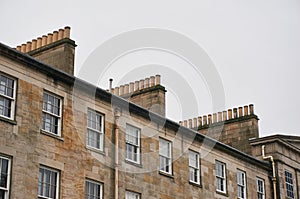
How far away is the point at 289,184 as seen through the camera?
35219mm

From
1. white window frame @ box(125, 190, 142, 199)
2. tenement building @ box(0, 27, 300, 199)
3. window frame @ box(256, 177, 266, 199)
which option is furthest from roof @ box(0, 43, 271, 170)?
white window frame @ box(125, 190, 142, 199)

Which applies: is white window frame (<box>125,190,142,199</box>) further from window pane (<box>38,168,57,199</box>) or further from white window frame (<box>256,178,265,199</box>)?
white window frame (<box>256,178,265,199</box>)

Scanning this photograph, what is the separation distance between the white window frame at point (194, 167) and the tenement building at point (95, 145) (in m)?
0.05

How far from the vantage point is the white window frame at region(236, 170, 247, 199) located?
31.8 m

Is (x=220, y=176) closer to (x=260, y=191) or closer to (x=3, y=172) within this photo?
(x=260, y=191)

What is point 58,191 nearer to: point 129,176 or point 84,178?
point 84,178

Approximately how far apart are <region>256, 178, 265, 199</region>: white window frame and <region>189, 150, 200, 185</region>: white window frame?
210 inches

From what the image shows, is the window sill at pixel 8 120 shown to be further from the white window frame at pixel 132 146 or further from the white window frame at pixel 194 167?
the white window frame at pixel 194 167

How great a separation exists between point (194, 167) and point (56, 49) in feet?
28.6

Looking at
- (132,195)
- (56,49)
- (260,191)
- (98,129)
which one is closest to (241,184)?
(260,191)

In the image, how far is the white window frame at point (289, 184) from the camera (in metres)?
34.9

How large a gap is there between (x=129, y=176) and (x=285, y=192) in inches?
507

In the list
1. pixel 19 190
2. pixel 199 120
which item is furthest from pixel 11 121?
pixel 199 120

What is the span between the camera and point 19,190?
66.3ft
